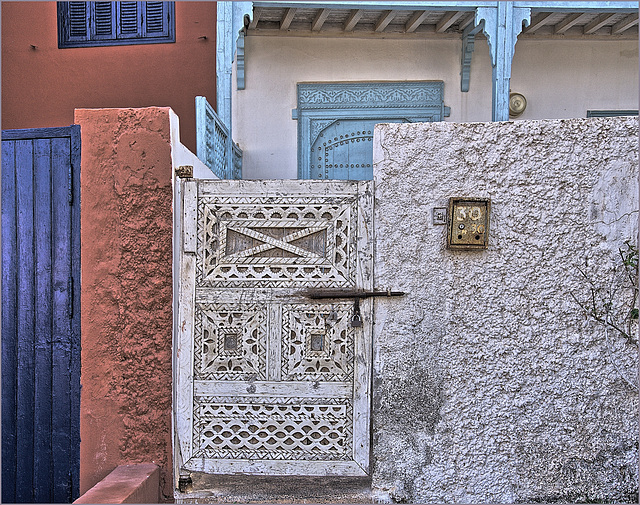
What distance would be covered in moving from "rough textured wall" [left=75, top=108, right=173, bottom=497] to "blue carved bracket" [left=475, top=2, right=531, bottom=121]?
10.0 ft

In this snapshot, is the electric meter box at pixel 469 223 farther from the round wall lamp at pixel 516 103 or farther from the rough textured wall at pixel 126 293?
the round wall lamp at pixel 516 103

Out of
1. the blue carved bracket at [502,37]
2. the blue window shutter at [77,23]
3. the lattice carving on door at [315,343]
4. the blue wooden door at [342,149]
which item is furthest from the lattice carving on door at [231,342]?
the blue window shutter at [77,23]

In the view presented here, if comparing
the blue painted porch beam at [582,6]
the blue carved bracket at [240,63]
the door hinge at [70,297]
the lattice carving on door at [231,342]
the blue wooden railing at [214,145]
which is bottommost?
the lattice carving on door at [231,342]

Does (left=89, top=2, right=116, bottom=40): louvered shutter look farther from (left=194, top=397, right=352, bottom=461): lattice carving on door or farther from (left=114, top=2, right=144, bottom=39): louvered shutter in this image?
(left=194, top=397, right=352, bottom=461): lattice carving on door

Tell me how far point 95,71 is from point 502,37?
387 centimetres

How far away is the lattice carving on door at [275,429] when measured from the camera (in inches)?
91.5

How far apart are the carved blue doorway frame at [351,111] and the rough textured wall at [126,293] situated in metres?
2.58

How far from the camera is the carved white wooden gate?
2.33 metres

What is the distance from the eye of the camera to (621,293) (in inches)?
89.9

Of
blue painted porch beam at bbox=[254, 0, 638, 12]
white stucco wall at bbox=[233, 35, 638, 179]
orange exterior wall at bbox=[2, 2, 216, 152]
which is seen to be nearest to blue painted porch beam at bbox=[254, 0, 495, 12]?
blue painted porch beam at bbox=[254, 0, 638, 12]

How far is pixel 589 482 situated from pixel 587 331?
686 mm

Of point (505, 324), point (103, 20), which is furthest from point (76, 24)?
point (505, 324)

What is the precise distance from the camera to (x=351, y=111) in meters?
4.88

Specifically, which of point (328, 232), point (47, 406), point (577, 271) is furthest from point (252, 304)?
point (577, 271)
